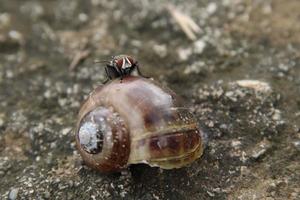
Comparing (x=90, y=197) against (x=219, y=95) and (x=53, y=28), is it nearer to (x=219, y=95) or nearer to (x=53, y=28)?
(x=219, y=95)

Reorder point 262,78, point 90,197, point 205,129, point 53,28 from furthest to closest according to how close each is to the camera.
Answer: point 53,28 < point 262,78 < point 205,129 < point 90,197

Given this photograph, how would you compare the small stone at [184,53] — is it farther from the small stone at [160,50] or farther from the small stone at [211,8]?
the small stone at [211,8]

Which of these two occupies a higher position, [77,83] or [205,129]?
[77,83]

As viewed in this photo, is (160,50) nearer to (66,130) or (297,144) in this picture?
(66,130)


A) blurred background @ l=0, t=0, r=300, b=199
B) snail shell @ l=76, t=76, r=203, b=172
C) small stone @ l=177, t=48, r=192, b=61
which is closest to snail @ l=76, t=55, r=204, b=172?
snail shell @ l=76, t=76, r=203, b=172

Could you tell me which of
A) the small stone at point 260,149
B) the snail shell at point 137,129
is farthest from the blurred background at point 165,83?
the snail shell at point 137,129

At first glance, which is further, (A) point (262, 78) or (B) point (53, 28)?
(B) point (53, 28)

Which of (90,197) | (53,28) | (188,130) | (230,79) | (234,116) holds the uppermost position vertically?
(53,28)

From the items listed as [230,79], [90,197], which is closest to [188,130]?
[90,197]

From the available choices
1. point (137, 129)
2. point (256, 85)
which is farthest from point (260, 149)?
point (137, 129)
